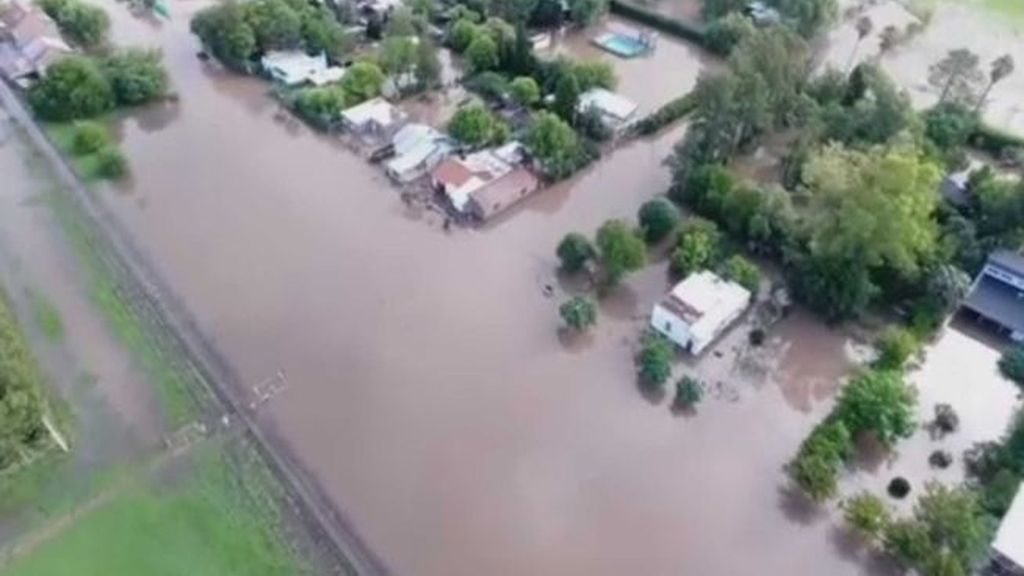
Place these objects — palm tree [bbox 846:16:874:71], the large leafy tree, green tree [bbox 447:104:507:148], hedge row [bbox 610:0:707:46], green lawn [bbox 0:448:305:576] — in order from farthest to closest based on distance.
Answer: hedge row [bbox 610:0:707:46]
palm tree [bbox 846:16:874:71]
green tree [bbox 447:104:507:148]
the large leafy tree
green lawn [bbox 0:448:305:576]

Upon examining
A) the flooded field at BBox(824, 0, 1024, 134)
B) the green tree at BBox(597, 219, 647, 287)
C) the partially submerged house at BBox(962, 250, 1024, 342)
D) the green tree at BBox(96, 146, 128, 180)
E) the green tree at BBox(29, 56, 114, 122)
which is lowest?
the green tree at BBox(96, 146, 128, 180)

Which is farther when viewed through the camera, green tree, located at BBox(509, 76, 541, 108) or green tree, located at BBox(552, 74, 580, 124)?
green tree, located at BBox(509, 76, 541, 108)

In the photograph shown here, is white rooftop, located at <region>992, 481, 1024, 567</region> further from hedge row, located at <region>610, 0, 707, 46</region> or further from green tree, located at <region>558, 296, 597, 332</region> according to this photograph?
hedge row, located at <region>610, 0, 707, 46</region>

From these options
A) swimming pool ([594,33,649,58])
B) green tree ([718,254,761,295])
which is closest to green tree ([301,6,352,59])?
swimming pool ([594,33,649,58])

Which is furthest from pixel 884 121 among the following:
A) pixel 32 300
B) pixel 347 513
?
pixel 32 300

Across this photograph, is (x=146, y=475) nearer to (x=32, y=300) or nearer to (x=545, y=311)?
(x=32, y=300)

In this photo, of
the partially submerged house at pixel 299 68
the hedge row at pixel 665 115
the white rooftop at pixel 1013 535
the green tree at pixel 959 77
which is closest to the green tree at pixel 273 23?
the partially submerged house at pixel 299 68

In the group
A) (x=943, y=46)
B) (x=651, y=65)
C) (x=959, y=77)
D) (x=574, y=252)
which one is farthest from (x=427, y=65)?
(x=943, y=46)

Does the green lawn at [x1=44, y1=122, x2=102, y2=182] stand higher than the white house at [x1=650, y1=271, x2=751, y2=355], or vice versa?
the white house at [x1=650, y1=271, x2=751, y2=355]
